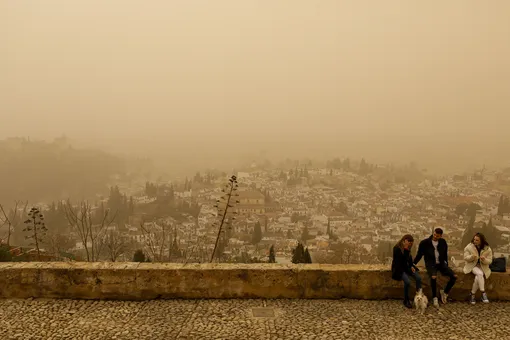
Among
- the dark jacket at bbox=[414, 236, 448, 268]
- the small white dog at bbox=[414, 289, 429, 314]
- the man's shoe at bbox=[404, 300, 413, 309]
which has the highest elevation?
the dark jacket at bbox=[414, 236, 448, 268]

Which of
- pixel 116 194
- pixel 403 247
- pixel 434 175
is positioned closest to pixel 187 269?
pixel 403 247

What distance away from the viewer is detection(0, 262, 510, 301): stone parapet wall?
6.00 metres

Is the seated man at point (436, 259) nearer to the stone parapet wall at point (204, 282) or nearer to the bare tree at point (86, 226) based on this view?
the stone parapet wall at point (204, 282)

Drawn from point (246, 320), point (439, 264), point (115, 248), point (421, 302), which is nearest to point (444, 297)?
point (439, 264)

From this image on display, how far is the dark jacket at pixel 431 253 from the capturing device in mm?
6145

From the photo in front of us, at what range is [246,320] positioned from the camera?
548 cm

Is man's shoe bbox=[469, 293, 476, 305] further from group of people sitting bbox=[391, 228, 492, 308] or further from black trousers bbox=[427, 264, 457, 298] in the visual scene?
black trousers bbox=[427, 264, 457, 298]

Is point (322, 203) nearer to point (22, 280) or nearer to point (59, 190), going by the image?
point (59, 190)

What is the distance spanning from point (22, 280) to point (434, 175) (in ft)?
466

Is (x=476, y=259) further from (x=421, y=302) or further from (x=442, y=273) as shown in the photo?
(x=421, y=302)

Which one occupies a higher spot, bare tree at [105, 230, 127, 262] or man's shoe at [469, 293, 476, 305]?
man's shoe at [469, 293, 476, 305]

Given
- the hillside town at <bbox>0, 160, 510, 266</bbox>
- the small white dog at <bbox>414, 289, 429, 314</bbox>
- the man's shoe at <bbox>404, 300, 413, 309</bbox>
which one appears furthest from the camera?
the hillside town at <bbox>0, 160, 510, 266</bbox>

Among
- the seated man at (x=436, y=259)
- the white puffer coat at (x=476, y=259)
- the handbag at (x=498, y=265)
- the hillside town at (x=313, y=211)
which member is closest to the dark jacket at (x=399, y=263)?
the seated man at (x=436, y=259)

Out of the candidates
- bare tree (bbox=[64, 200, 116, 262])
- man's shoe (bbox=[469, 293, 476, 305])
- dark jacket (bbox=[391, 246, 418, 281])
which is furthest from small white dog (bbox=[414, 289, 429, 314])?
bare tree (bbox=[64, 200, 116, 262])
